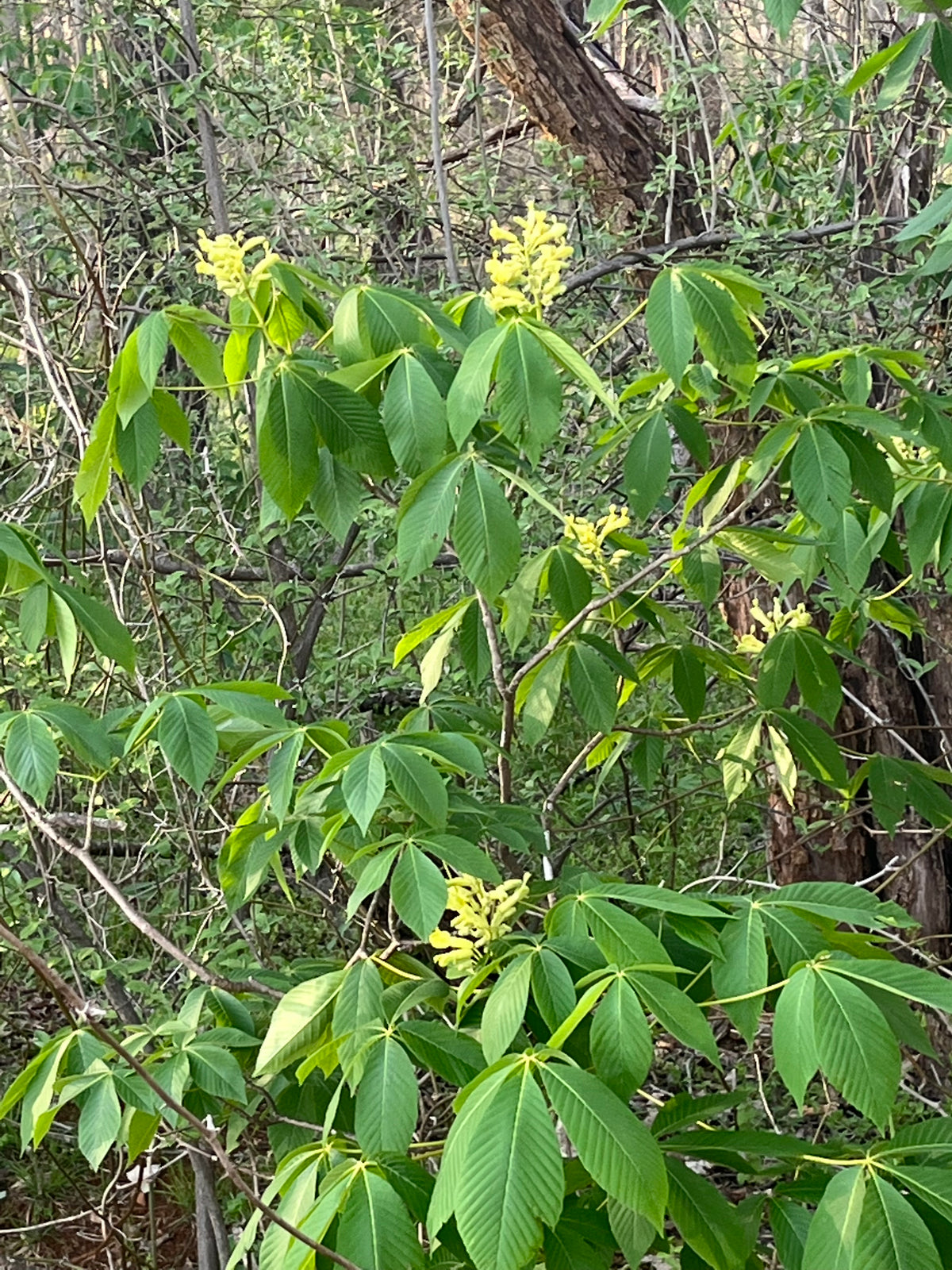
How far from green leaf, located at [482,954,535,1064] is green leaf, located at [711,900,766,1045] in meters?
0.18

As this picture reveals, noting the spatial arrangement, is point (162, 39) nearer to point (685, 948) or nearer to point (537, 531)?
point (537, 531)

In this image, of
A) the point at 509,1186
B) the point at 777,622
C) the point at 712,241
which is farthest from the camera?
the point at 712,241

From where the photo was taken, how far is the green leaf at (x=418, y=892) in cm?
122

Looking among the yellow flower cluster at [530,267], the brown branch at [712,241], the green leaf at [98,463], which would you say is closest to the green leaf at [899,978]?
the yellow flower cluster at [530,267]

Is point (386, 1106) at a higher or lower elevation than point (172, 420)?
lower

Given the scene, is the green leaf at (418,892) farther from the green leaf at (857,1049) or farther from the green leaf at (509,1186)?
the green leaf at (857,1049)

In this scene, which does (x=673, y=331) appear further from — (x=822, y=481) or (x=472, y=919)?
(x=472, y=919)

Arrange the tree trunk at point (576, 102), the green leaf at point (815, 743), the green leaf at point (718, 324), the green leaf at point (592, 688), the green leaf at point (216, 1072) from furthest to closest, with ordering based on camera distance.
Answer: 1. the tree trunk at point (576, 102)
2. the green leaf at point (815, 743)
3. the green leaf at point (592, 688)
4. the green leaf at point (216, 1072)
5. the green leaf at point (718, 324)

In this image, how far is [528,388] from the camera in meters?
1.24

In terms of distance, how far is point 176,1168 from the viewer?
2938mm

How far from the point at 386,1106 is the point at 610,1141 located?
269mm

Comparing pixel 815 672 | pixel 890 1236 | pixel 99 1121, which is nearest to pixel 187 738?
pixel 99 1121

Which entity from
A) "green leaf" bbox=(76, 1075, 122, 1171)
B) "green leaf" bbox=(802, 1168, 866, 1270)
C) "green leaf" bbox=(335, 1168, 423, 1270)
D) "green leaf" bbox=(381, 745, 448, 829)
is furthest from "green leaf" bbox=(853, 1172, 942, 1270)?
"green leaf" bbox=(76, 1075, 122, 1171)

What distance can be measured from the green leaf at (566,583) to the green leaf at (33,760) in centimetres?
59
